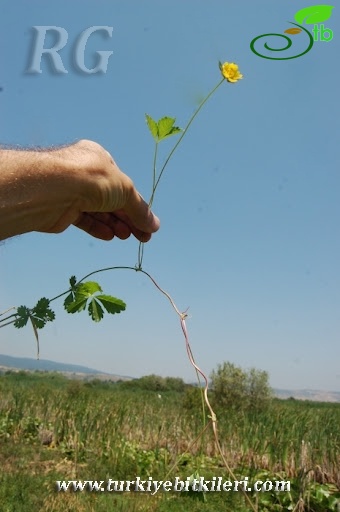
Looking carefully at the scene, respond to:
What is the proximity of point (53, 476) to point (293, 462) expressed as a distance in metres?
2.01

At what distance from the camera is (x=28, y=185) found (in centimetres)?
89

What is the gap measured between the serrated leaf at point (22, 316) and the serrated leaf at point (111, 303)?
0.46 ft

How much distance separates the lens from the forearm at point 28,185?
0.88m

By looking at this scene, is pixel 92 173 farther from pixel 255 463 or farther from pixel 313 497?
pixel 255 463

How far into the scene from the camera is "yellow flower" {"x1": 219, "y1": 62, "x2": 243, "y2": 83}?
3.04ft

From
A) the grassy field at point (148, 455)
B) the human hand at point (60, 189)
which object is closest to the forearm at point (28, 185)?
the human hand at point (60, 189)

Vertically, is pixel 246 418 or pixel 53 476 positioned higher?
pixel 246 418

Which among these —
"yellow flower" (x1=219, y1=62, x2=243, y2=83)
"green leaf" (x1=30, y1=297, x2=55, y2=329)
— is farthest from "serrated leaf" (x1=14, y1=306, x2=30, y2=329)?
"yellow flower" (x1=219, y1=62, x2=243, y2=83)

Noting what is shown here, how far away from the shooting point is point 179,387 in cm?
2280

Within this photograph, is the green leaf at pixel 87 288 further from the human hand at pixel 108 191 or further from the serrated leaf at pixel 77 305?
the human hand at pixel 108 191

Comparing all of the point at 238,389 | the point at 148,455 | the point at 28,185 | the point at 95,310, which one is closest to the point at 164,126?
the point at 28,185

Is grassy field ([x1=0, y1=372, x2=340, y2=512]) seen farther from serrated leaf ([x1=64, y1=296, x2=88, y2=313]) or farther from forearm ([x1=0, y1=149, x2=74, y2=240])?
forearm ([x1=0, y1=149, x2=74, y2=240])

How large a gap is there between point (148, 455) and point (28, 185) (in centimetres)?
448

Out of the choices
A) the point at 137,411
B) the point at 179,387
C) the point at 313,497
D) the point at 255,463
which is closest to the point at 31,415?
the point at 137,411
